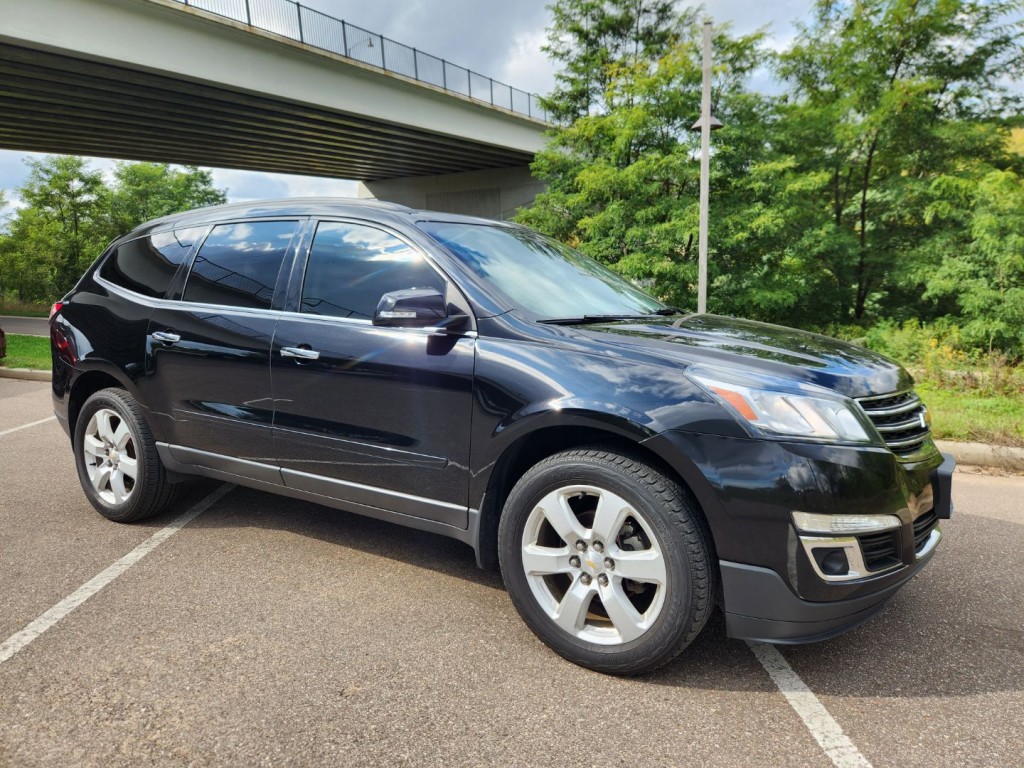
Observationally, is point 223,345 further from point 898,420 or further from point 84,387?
point 898,420

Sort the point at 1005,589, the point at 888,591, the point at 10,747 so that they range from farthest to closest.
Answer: the point at 1005,589 → the point at 888,591 → the point at 10,747

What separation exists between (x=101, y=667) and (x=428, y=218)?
227 centimetres

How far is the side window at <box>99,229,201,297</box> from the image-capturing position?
3.83m

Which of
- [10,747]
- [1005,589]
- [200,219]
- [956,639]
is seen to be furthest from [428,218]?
[1005,589]

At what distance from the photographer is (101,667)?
2455 millimetres

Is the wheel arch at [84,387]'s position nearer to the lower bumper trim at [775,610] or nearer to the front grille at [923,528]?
→ the lower bumper trim at [775,610]

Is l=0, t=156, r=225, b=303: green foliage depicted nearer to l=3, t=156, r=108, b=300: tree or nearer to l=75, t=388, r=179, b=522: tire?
l=3, t=156, r=108, b=300: tree

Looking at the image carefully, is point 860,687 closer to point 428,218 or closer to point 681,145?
point 428,218

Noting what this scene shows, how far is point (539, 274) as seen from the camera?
3270mm

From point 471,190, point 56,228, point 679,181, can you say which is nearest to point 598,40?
point 679,181

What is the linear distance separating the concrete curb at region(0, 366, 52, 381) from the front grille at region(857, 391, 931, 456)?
11.3 metres

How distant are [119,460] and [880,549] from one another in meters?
3.86

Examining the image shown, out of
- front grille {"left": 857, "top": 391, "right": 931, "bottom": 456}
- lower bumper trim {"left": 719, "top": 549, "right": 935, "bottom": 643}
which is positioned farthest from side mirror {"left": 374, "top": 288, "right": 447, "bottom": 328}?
front grille {"left": 857, "top": 391, "right": 931, "bottom": 456}

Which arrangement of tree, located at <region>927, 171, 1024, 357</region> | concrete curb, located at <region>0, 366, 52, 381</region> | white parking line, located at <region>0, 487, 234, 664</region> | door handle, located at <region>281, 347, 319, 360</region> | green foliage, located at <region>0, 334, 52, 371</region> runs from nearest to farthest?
white parking line, located at <region>0, 487, 234, 664</region> → door handle, located at <region>281, 347, 319, 360</region> → concrete curb, located at <region>0, 366, 52, 381</region> → green foliage, located at <region>0, 334, 52, 371</region> → tree, located at <region>927, 171, 1024, 357</region>
